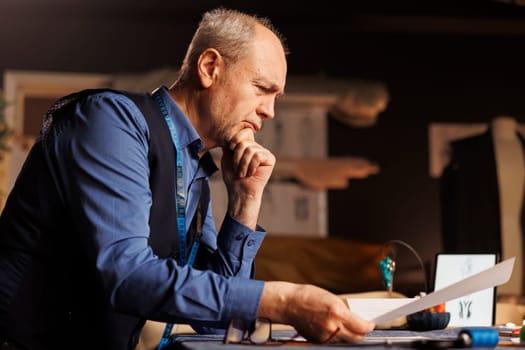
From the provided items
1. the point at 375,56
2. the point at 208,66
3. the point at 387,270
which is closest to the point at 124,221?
the point at 208,66

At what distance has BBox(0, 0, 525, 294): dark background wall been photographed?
17.7 ft

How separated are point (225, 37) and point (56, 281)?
625mm

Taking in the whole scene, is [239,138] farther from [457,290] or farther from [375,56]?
[375,56]

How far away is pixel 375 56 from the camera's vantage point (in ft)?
18.7

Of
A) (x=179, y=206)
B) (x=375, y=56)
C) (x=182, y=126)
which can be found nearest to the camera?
(x=179, y=206)

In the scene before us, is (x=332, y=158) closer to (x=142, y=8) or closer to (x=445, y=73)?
(x=445, y=73)

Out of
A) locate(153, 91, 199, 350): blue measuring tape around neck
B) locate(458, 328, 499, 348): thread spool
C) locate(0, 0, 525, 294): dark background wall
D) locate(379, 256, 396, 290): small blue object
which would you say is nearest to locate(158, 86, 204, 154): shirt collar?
locate(153, 91, 199, 350): blue measuring tape around neck

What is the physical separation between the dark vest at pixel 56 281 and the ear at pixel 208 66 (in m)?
0.22

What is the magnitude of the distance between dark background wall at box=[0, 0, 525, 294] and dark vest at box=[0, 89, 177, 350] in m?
4.05

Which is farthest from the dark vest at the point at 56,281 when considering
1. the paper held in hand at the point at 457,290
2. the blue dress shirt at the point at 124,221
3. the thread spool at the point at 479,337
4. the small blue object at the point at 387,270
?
the small blue object at the point at 387,270

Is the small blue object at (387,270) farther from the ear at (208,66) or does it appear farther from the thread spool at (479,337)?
the thread spool at (479,337)

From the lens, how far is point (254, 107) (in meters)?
1.64

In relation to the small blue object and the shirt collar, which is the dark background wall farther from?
the shirt collar

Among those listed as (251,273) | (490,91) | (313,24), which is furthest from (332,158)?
(251,273)
